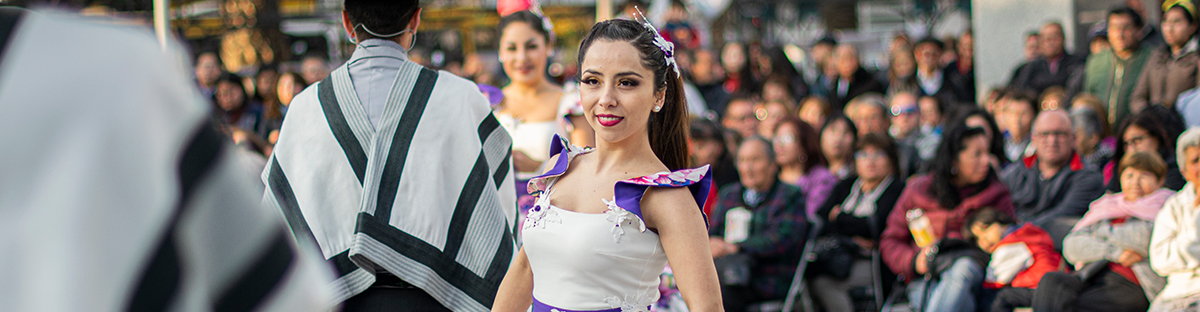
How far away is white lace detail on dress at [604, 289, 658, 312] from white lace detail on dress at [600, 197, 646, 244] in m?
0.12

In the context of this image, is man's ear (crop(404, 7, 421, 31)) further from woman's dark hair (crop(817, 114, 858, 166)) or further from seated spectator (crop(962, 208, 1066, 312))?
woman's dark hair (crop(817, 114, 858, 166))

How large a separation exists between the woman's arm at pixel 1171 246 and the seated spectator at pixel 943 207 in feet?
2.38

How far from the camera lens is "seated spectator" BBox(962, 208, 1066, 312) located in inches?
176

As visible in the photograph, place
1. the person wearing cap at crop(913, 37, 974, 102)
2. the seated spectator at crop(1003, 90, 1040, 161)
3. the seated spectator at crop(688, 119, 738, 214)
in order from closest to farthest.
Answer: the seated spectator at crop(688, 119, 738, 214), the seated spectator at crop(1003, 90, 1040, 161), the person wearing cap at crop(913, 37, 974, 102)

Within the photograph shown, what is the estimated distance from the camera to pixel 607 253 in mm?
1982

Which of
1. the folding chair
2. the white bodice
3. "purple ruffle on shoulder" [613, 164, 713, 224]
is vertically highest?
"purple ruffle on shoulder" [613, 164, 713, 224]

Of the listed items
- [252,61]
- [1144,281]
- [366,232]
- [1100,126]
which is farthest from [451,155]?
[252,61]

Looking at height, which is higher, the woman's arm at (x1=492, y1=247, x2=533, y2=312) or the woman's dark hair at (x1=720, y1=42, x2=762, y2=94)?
the woman's dark hair at (x1=720, y1=42, x2=762, y2=94)

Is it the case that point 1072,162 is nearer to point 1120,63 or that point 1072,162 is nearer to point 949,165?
point 949,165

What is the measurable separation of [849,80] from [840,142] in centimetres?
217

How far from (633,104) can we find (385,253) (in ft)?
2.18

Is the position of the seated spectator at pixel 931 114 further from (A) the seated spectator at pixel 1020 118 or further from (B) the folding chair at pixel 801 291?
(B) the folding chair at pixel 801 291

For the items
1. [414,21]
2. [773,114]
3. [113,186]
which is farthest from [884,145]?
[113,186]

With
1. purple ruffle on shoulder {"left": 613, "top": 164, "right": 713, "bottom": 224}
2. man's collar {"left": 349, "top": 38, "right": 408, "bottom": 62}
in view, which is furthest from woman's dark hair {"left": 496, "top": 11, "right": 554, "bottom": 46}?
purple ruffle on shoulder {"left": 613, "top": 164, "right": 713, "bottom": 224}
